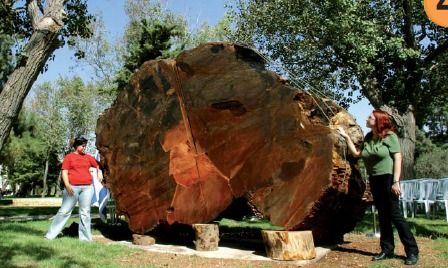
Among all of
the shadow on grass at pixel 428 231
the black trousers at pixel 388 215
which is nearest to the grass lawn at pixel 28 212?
the shadow on grass at pixel 428 231

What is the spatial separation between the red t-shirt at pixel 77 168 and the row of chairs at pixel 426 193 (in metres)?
8.05

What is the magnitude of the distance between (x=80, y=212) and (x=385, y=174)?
14.7ft

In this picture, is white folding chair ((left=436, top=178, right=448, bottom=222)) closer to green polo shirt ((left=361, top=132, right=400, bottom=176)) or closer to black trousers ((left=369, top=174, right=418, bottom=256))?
black trousers ((left=369, top=174, right=418, bottom=256))

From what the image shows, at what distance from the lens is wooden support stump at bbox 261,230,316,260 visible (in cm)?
564

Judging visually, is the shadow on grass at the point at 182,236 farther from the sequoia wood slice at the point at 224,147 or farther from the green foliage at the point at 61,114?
the green foliage at the point at 61,114

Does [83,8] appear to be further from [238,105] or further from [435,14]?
[435,14]

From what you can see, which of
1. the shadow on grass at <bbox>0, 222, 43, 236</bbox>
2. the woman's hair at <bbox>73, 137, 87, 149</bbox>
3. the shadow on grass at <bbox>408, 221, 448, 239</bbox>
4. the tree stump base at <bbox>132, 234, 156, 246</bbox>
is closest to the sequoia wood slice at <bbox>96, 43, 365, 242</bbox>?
the tree stump base at <bbox>132, 234, 156, 246</bbox>

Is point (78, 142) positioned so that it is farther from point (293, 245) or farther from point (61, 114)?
point (61, 114)

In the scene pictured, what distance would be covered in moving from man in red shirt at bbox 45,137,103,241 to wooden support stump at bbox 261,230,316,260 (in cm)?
319

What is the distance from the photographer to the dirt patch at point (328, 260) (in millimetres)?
5562

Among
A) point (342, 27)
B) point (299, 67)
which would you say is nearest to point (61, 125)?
point (299, 67)

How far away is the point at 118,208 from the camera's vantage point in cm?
764

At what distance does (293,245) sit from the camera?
18.5ft

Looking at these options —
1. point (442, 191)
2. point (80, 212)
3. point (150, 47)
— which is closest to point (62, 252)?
point (80, 212)
